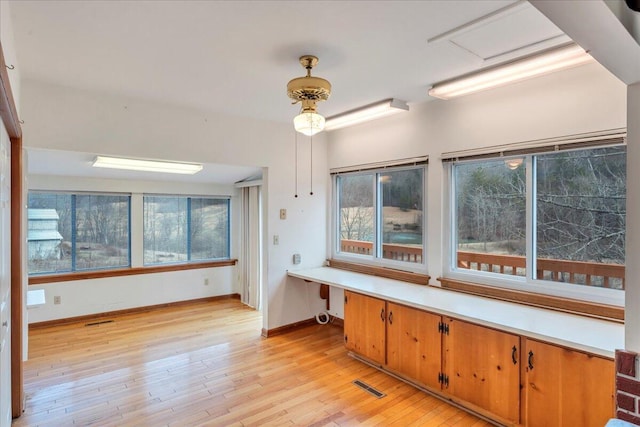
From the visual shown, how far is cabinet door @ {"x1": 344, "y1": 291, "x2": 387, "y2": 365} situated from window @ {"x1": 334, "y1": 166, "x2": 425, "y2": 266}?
2.34 feet

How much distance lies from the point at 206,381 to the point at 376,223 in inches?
92.3

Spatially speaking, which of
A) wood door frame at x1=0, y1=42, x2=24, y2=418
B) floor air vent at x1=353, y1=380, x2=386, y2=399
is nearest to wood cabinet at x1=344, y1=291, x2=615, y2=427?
floor air vent at x1=353, y1=380, x2=386, y2=399

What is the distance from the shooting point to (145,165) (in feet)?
13.8

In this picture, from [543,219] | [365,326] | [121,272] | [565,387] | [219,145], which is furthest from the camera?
[121,272]

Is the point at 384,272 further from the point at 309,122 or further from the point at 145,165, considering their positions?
the point at 145,165

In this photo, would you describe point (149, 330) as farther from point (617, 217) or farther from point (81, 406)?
point (617, 217)

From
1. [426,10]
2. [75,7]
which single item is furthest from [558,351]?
[75,7]

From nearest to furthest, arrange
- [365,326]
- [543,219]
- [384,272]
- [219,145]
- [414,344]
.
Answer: [543,219] < [414,344] < [365,326] < [219,145] < [384,272]

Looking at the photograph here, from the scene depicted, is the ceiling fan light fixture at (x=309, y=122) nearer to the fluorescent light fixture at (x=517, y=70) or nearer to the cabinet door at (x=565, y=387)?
the fluorescent light fixture at (x=517, y=70)

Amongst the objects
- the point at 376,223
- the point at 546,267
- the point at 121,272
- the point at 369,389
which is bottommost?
the point at 369,389

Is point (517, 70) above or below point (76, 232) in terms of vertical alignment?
above

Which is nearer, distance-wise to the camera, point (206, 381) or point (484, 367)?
point (484, 367)

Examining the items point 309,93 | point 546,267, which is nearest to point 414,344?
point 546,267

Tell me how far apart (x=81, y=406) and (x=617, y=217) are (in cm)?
404
